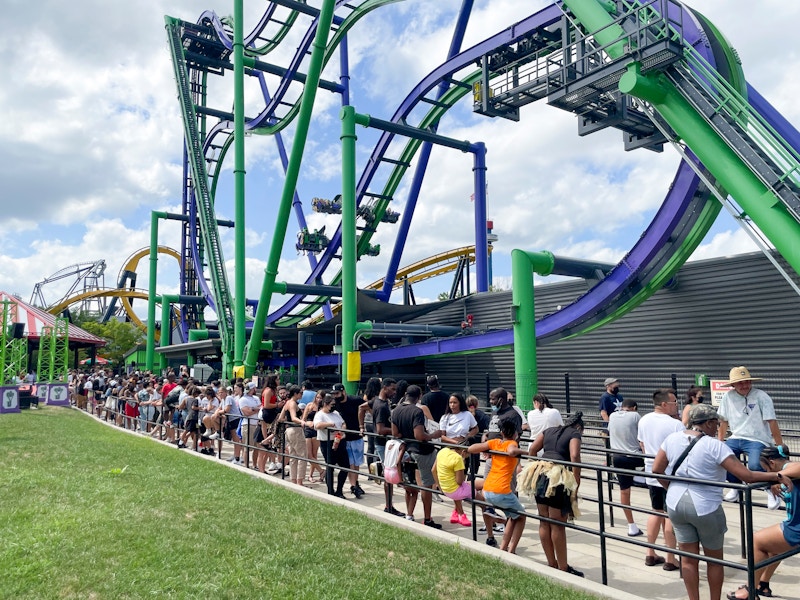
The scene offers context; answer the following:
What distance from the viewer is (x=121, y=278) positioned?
6712 centimetres

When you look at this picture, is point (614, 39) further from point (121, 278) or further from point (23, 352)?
point (121, 278)

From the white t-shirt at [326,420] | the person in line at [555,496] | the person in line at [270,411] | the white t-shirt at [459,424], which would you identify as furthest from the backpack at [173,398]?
the person in line at [555,496]

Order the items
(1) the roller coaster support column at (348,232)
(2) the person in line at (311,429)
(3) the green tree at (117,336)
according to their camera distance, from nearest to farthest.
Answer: (2) the person in line at (311,429) < (1) the roller coaster support column at (348,232) < (3) the green tree at (117,336)

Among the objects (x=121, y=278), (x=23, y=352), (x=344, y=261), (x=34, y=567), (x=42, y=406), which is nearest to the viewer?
(x=34, y=567)

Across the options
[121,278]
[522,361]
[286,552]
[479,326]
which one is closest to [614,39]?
[522,361]

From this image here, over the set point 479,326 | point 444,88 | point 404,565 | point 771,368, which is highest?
point 444,88

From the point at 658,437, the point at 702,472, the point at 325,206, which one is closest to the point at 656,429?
the point at 658,437

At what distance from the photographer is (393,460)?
7.48 metres

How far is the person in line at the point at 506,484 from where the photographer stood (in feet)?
19.9

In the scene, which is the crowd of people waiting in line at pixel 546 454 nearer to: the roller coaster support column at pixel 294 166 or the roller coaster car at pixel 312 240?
the roller coaster support column at pixel 294 166

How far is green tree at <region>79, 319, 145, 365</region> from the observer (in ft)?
195

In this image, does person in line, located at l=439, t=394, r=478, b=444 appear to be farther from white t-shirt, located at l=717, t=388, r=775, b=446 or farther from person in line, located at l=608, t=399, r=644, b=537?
white t-shirt, located at l=717, t=388, r=775, b=446

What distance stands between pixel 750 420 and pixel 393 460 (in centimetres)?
392

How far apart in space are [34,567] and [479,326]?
20258 mm
